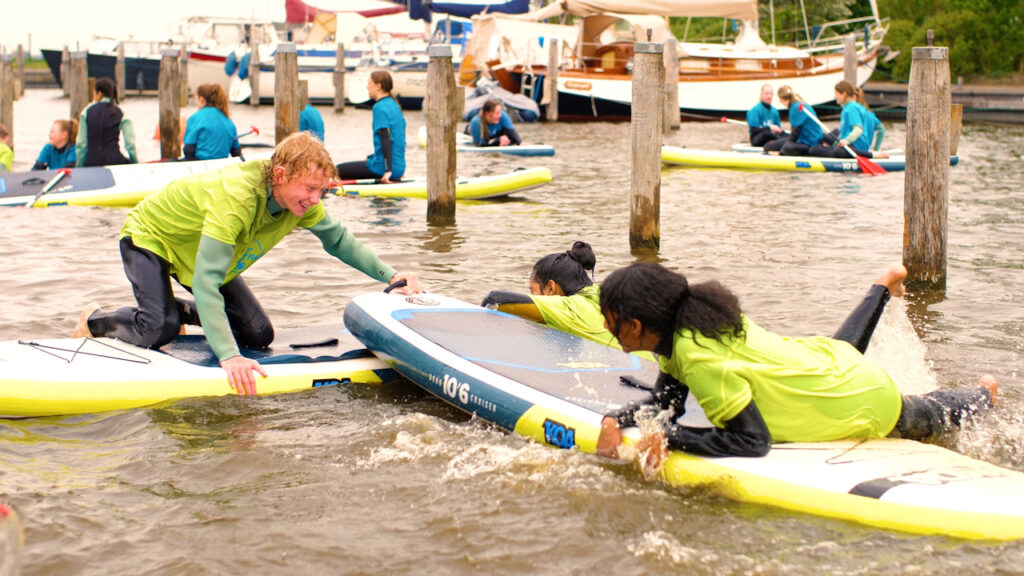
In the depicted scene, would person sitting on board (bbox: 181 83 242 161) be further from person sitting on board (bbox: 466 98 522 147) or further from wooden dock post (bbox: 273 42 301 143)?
person sitting on board (bbox: 466 98 522 147)

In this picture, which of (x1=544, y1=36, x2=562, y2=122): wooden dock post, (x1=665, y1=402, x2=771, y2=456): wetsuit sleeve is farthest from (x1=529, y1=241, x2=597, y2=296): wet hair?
(x1=544, y1=36, x2=562, y2=122): wooden dock post

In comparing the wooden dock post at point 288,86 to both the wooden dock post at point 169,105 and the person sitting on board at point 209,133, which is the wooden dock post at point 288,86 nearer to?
the person sitting on board at point 209,133

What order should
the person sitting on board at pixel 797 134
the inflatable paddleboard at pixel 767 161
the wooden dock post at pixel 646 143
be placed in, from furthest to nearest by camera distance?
the person sitting on board at pixel 797 134
the inflatable paddleboard at pixel 767 161
the wooden dock post at pixel 646 143

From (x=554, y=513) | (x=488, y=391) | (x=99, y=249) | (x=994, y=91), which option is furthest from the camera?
(x=994, y=91)

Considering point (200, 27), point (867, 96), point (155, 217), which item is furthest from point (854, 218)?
point (200, 27)

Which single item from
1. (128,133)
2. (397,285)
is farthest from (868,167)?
(397,285)

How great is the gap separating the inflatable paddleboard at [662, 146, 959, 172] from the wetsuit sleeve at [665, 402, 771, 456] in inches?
472

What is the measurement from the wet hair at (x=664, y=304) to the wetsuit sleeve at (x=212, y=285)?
194cm

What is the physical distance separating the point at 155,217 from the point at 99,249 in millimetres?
4384

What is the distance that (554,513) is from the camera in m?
3.99

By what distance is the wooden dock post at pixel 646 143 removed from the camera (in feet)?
28.6

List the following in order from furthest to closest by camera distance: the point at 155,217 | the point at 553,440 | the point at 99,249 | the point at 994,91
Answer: the point at 994,91 < the point at 99,249 < the point at 155,217 < the point at 553,440

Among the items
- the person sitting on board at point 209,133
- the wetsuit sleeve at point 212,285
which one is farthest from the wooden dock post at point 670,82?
the wetsuit sleeve at point 212,285

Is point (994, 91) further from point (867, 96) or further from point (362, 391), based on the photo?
point (362, 391)
